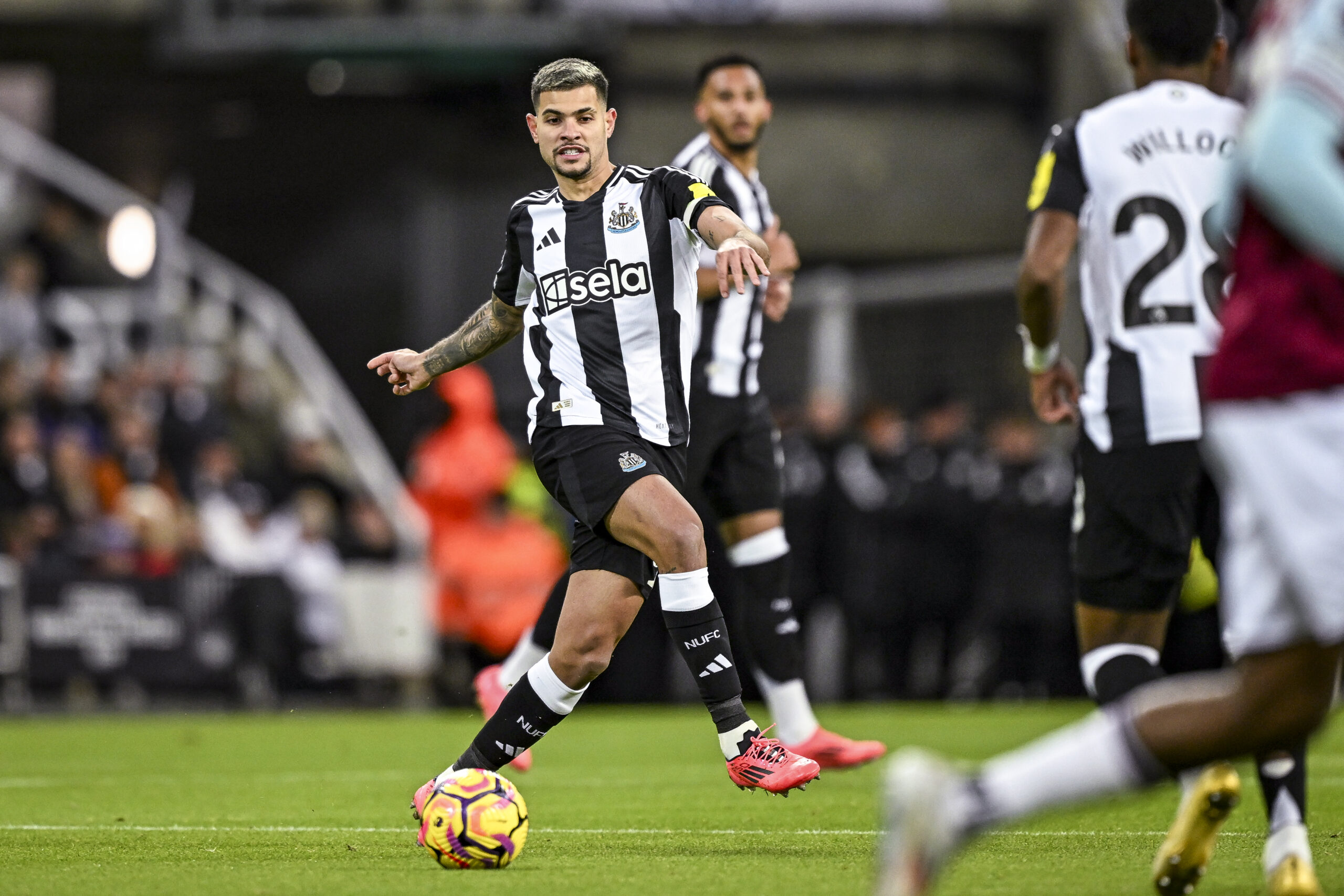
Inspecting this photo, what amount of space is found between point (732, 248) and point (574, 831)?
221 centimetres

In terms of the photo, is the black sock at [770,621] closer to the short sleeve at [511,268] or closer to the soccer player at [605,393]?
the soccer player at [605,393]

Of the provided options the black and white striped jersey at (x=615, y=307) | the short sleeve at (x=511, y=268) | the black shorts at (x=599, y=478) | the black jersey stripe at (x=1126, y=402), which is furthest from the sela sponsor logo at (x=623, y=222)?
the black jersey stripe at (x=1126, y=402)

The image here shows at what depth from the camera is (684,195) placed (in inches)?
227

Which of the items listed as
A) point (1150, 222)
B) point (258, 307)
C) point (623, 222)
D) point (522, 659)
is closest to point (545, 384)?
point (623, 222)

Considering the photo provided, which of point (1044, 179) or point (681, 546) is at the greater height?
point (1044, 179)

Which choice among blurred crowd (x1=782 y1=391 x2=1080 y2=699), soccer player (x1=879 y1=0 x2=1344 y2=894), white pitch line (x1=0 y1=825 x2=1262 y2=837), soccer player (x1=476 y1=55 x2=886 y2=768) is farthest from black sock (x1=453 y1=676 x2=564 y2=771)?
blurred crowd (x1=782 y1=391 x2=1080 y2=699)

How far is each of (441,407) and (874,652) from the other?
4.48 meters

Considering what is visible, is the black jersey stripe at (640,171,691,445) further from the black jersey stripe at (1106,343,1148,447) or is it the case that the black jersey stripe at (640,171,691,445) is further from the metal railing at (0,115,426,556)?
the metal railing at (0,115,426,556)

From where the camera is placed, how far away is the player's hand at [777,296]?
768cm

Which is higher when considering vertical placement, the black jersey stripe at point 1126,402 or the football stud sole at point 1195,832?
the black jersey stripe at point 1126,402

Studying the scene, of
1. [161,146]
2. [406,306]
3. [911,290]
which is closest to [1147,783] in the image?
[911,290]

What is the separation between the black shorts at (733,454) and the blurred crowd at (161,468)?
8038 millimetres

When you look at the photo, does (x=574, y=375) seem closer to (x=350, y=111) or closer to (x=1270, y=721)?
(x=1270, y=721)

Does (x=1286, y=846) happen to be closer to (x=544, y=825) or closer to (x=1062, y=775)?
(x=1062, y=775)
